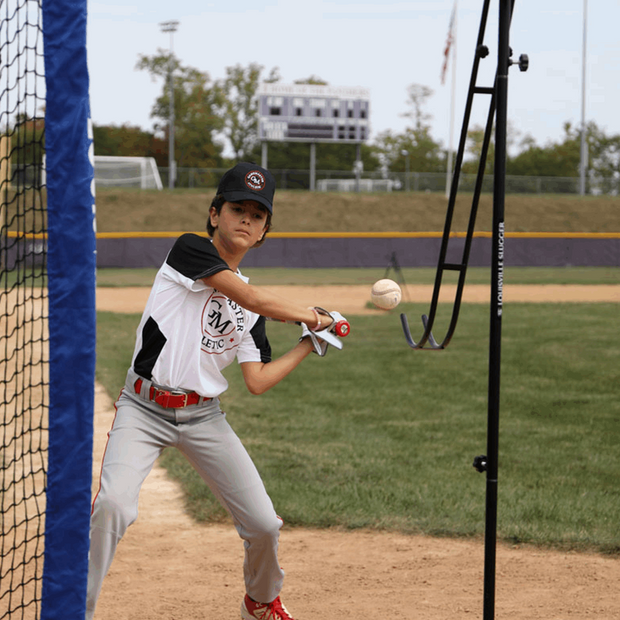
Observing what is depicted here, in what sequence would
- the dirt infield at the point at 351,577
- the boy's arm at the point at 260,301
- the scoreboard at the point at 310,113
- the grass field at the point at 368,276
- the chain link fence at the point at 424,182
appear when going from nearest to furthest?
the boy's arm at the point at 260,301
the dirt infield at the point at 351,577
the grass field at the point at 368,276
the scoreboard at the point at 310,113
the chain link fence at the point at 424,182

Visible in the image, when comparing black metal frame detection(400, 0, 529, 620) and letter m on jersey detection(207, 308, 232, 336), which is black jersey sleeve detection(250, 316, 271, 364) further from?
black metal frame detection(400, 0, 529, 620)

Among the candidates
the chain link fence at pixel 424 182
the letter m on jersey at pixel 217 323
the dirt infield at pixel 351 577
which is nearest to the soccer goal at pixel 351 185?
the chain link fence at pixel 424 182

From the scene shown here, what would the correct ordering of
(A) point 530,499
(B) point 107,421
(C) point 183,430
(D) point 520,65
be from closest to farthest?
(D) point 520,65 < (C) point 183,430 < (A) point 530,499 < (B) point 107,421

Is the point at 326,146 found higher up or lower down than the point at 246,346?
higher up

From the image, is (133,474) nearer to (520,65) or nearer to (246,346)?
(246,346)

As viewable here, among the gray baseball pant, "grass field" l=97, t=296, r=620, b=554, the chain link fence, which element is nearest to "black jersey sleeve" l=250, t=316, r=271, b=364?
the gray baseball pant

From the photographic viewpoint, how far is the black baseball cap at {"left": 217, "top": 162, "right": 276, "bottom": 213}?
3486mm

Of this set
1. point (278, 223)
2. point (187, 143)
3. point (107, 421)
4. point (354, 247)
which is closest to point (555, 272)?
point (354, 247)

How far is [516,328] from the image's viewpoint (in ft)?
47.4

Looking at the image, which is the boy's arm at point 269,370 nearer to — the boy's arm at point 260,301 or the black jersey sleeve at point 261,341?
the black jersey sleeve at point 261,341

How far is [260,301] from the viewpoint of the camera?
10.9 feet

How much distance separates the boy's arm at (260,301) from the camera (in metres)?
3.31

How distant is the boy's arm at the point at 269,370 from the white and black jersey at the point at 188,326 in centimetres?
15

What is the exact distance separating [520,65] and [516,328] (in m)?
11.9
